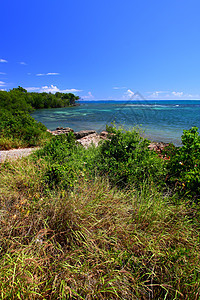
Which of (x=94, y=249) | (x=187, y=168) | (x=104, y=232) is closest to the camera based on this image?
(x=94, y=249)

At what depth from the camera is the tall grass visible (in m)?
1.71

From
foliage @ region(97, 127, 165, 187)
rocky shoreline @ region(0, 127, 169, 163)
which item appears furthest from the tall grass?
rocky shoreline @ region(0, 127, 169, 163)

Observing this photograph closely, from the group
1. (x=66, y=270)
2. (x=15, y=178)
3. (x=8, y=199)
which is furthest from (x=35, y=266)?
(x=15, y=178)

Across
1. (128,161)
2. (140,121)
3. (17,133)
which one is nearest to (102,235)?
(128,161)

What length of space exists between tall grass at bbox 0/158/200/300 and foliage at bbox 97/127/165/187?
2.14ft

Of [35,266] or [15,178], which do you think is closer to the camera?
[35,266]

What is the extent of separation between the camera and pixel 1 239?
2.11 m

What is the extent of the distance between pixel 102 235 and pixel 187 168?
2.23 meters

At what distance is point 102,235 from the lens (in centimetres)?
213

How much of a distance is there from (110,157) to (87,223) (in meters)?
1.91

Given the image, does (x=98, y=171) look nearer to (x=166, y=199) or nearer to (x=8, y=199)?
(x=166, y=199)

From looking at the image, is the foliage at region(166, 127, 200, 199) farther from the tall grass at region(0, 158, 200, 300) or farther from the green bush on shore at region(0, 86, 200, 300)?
the tall grass at region(0, 158, 200, 300)

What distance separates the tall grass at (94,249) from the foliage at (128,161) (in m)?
0.65

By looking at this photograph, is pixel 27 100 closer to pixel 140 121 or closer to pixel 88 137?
pixel 88 137
